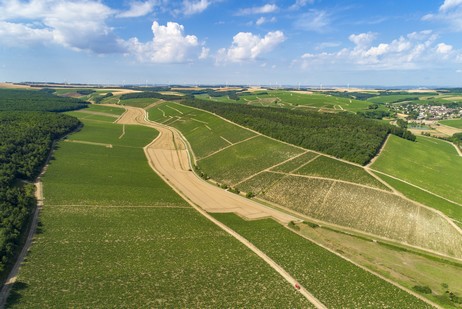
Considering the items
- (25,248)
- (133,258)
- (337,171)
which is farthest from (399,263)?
(25,248)

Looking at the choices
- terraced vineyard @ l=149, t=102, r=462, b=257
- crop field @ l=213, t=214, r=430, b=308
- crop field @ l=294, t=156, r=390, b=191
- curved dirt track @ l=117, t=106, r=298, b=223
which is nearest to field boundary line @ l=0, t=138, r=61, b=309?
curved dirt track @ l=117, t=106, r=298, b=223

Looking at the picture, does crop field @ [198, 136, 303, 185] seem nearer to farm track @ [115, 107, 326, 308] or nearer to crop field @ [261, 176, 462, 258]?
farm track @ [115, 107, 326, 308]

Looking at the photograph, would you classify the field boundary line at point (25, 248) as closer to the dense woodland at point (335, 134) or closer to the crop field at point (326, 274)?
the crop field at point (326, 274)

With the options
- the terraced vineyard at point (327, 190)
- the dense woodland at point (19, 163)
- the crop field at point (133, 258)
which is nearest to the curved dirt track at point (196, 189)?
the terraced vineyard at point (327, 190)

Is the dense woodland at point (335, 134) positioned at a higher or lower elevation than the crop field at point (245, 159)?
higher

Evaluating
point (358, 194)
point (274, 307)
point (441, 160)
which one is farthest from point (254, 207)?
point (441, 160)
